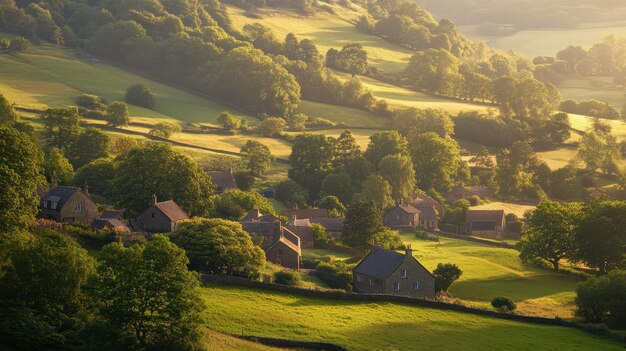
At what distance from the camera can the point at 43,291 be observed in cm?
5069

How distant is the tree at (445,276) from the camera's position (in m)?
78.7

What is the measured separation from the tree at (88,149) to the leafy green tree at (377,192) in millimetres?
35487

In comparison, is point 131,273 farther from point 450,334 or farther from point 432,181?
point 432,181

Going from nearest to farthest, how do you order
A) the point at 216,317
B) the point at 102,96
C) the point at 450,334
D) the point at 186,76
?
1. the point at 216,317
2. the point at 450,334
3. the point at 102,96
4. the point at 186,76

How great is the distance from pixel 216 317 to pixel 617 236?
1960 inches

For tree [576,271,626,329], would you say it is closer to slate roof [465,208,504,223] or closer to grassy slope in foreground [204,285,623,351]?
grassy slope in foreground [204,285,623,351]

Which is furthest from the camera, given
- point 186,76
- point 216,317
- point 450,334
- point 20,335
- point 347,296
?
point 186,76

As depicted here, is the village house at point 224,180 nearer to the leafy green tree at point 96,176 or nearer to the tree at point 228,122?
the leafy green tree at point 96,176

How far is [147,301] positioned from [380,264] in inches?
1299

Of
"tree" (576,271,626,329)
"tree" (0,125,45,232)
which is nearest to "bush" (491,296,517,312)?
"tree" (576,271,626,329)

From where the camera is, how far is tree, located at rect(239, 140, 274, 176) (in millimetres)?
127088

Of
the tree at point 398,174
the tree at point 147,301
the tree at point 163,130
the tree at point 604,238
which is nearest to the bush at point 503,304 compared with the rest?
the tree at point 604,238

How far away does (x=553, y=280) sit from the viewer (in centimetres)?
8762

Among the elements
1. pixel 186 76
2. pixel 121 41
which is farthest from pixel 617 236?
pixel 121 41
